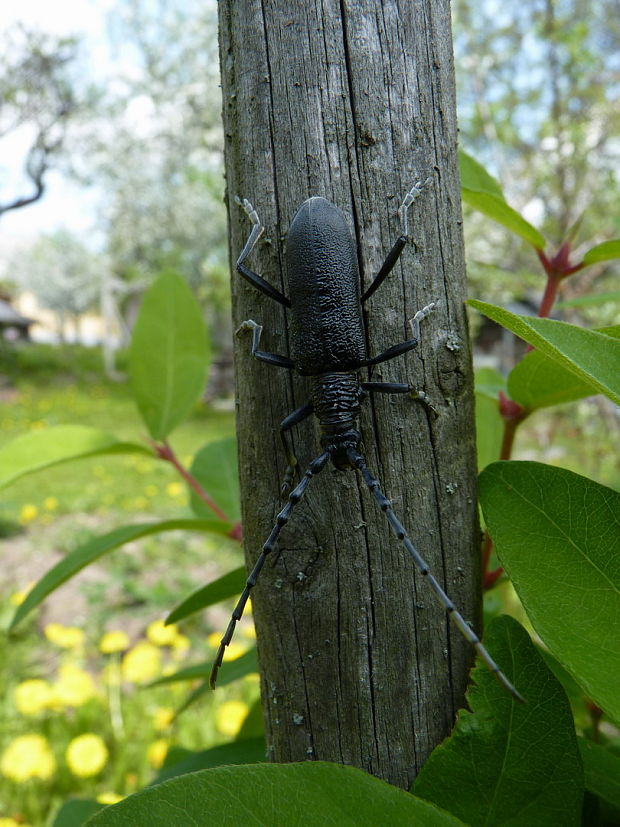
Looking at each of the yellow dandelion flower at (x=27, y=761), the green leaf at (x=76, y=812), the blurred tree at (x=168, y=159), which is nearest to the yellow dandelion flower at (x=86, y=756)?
the yellow dandelion flower at (x=27, y=761)

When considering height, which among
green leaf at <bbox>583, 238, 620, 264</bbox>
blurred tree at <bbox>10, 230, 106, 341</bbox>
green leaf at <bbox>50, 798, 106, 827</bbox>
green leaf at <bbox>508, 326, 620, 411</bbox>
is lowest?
green leaf at <bbox>50, 798, 106, 827</bbox>

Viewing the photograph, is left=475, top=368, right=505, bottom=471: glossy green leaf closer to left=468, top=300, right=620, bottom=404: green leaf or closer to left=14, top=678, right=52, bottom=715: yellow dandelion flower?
left=468, top=300, right=620, bottom=404: green leaf

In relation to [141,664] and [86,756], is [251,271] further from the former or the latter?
[141,664]

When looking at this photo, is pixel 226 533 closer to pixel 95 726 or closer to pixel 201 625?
pixel 95 726

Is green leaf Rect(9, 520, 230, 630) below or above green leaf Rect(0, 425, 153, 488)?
below

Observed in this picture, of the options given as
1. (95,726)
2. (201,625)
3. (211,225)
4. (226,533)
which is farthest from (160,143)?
(226,533)

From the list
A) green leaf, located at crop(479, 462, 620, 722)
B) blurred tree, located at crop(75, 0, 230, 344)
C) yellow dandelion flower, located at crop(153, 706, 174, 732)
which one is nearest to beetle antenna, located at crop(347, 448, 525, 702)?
green leaf, located at crop(479, 462, 620, 722)

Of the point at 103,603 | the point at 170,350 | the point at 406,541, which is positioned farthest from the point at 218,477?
the point at 103,603
